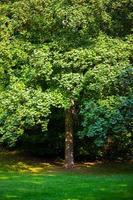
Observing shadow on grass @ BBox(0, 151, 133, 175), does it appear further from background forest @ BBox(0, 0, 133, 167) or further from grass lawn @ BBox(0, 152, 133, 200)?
background forest @ BBox(0, 0, 133, 167)

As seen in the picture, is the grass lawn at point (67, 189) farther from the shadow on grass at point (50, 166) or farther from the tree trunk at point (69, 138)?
the tree trunk at point (69, 138)

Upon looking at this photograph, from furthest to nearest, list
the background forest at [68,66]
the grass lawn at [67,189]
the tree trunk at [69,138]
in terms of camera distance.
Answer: the tree trunk at [69,138] < the background forest at [68,66] < the grass lawn at [67,189]

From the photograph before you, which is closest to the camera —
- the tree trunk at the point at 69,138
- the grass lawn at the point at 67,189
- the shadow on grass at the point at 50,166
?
the grass lawn at the point at 67,189

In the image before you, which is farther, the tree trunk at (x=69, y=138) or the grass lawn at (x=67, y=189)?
the tree trunk at (x=69, y=138)

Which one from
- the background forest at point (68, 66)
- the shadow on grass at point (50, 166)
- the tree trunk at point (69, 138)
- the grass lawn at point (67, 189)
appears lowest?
the grass lawn at point (67, 189)

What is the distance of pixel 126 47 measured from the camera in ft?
76.8

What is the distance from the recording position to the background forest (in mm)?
22219

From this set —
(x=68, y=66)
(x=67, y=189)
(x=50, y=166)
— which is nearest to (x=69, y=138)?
(x=50, y=166)

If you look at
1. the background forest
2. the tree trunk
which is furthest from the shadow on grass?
the background forest

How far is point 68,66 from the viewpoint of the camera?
77.1 ft

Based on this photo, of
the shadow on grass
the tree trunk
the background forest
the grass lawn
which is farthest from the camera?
the tree trunk

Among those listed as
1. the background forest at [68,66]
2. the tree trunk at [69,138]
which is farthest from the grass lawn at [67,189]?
the background forest at [68,66]

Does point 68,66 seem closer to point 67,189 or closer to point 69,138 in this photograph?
point 69,138

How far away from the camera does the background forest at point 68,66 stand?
22.2m
